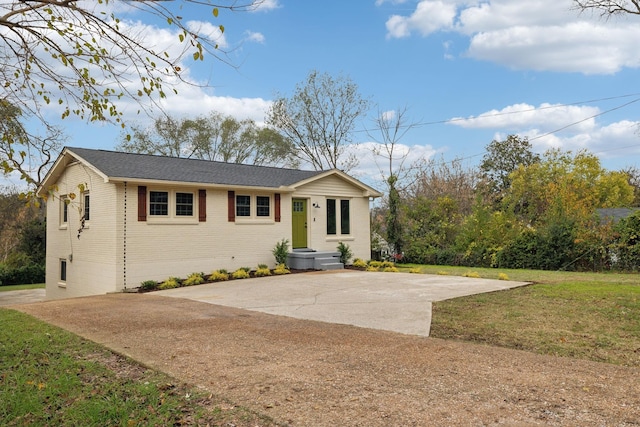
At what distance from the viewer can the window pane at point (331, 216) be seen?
710 inches

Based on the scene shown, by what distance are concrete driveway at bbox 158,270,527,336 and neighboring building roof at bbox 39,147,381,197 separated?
3454 mm

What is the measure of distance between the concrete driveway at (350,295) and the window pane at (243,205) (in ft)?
8.78

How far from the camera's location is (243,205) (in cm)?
1566

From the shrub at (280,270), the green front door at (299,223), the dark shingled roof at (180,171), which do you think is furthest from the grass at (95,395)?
the green front door at (299,223)

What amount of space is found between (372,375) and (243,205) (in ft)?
39.0

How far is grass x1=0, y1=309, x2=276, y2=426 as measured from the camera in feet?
11.3

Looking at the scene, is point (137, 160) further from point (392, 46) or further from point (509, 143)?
point (509, 143)

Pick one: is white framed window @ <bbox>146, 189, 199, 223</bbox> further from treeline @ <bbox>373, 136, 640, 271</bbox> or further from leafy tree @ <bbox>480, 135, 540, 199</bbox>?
leafy tree @ <bbox>480, 135, 540, 199</bbox>

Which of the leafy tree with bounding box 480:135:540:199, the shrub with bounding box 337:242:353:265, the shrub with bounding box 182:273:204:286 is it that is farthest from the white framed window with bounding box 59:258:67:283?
the leafy tree with bounding box 480:135:540:199

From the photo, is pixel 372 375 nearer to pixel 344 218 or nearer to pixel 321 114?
pixel 344 218

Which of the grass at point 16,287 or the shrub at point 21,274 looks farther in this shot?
the shrub at point 21,274

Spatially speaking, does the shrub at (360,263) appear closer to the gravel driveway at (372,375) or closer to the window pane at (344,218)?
the window pane at (344,218)

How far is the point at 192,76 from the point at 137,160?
37.3 ft

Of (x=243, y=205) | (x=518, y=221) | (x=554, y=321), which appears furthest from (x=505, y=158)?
(x=554, y=321)
